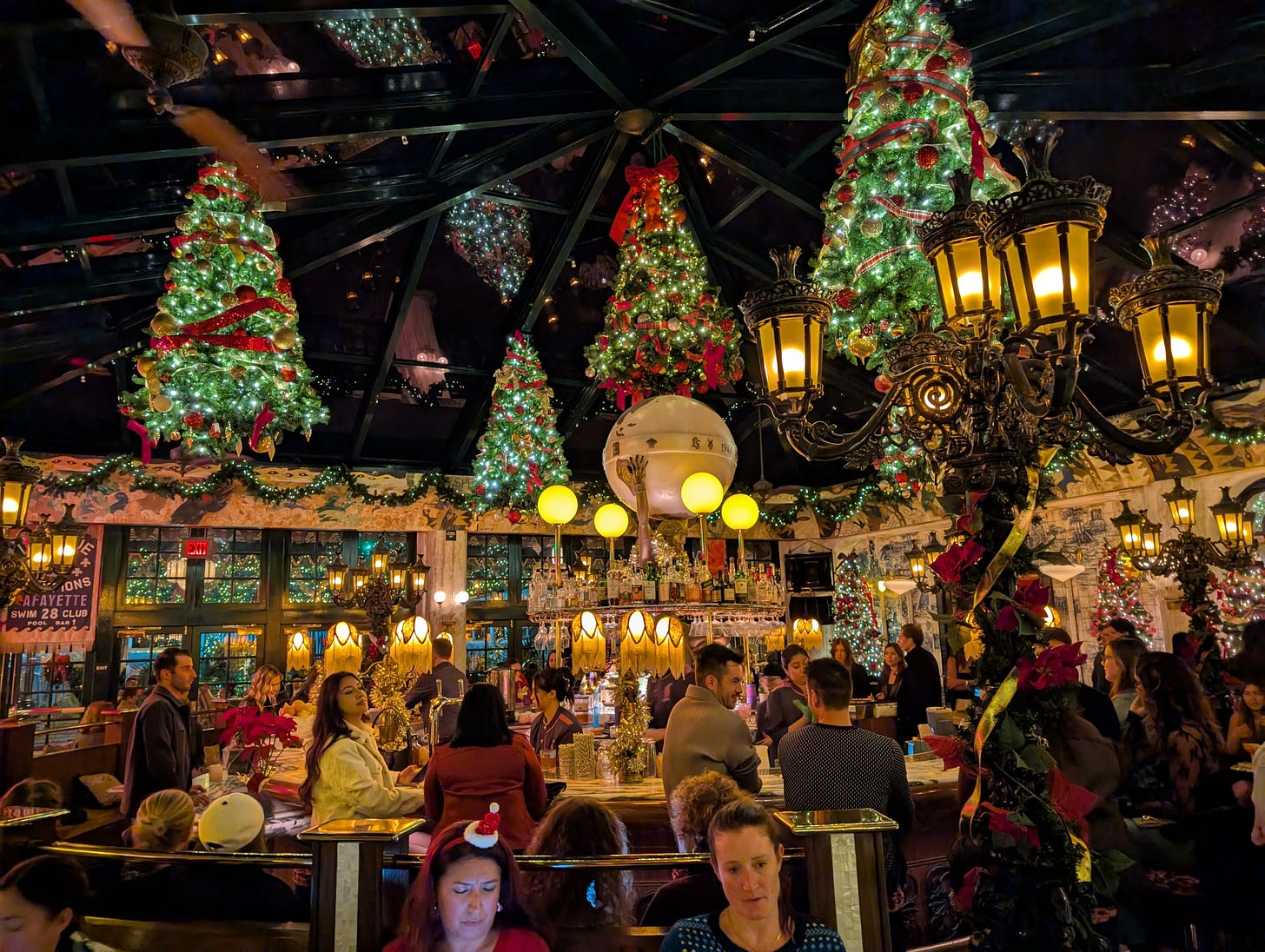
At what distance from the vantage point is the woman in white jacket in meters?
3.63

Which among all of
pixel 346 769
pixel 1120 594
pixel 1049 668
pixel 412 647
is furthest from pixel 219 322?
pixel 1120 594

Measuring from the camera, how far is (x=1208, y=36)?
5031mm

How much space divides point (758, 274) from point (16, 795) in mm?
8932

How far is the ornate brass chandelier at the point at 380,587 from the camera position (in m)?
7.89

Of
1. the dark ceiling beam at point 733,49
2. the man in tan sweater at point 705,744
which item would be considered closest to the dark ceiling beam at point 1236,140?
the dark ceiling beam at point 733,49

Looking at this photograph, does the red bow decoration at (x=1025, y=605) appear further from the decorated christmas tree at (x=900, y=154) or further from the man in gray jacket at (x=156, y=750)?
the man in gray jacket at (x=156, y=750)

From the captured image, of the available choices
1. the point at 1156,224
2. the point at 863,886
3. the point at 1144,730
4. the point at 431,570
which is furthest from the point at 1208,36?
the point at 431,570

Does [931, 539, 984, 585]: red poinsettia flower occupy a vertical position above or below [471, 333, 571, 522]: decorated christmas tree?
below

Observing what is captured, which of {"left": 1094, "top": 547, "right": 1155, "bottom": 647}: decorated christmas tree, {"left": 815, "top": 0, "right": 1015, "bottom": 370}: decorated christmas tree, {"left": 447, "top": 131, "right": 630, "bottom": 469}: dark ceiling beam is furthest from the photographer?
{"left": 1094, "top": 547, "right": 1155, "bottom": 647}: decorated christmas tree

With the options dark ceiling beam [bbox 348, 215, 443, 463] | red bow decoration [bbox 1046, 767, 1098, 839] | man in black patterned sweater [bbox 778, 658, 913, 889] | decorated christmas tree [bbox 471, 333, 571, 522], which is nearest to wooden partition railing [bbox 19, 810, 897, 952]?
red bow decoration [bbox 1046, 767, 1098, 839]

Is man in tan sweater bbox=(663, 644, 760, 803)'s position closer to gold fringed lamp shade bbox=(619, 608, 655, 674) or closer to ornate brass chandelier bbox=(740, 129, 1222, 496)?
gold fringed lamp shade bbox=(619, 608, 655, 674)

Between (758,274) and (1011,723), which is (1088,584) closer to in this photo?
(758,274)

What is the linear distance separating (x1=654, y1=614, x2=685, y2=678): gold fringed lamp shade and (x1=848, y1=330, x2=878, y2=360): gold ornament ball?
92.6 inches

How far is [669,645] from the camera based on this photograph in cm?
475
